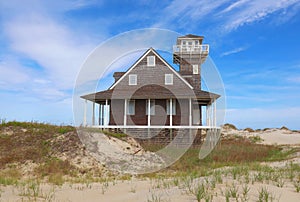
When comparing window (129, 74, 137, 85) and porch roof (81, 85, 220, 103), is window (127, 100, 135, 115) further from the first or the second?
window (129, 74, 137, 85)

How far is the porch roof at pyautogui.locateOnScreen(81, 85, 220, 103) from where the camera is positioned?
23516mm

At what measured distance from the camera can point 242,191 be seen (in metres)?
6.32

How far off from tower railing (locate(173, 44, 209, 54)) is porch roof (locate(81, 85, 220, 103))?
27.2 feet

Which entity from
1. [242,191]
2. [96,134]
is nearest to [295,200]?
[242,191]

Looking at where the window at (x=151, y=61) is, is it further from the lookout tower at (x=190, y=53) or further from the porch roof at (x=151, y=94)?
the lookout tower at (x=190, y=53)

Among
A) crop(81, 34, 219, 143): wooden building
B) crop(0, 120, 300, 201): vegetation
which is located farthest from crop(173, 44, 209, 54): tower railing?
crop(0, 120, 300, 201): vegetation

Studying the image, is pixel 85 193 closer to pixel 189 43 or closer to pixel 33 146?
pixel 33 146

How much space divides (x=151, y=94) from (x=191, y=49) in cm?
1065

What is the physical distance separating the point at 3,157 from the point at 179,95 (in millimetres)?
14021

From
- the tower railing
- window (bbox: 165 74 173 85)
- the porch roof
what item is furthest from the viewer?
the tower railing

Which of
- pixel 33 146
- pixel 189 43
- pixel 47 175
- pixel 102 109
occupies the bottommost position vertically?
pixel 47 175

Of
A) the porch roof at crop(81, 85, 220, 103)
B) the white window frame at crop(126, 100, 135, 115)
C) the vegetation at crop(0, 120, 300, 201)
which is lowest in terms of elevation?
the vegetation at crop(0, 120, 300, 201)

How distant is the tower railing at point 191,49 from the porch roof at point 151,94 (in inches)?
326

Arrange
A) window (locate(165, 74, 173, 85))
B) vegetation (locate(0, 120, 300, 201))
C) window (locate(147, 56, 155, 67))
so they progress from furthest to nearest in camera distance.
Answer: window (locate(147, 56, 155, 67)), window (locate(165, 74, 173, 85)), vegetation (locate(0, 120, 300, 201))
